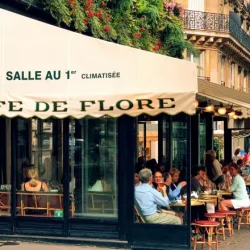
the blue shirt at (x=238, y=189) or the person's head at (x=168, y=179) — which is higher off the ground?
the person's head at (x=168, y=179)

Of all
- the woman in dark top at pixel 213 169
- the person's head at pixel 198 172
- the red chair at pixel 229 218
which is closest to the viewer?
the red chair at pixel 229 218

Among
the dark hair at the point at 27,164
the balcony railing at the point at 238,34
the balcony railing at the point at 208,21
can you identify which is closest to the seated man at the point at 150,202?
the dark hair at the point at 27,164

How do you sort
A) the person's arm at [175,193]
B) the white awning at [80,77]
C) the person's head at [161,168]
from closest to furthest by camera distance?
the white awning at [80,77], the person's arm at [175,193], the person's head at [161,168]

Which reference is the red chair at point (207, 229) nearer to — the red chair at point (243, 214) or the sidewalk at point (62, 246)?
the sidewalk at point (62, 246)

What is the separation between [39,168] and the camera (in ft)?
39.9

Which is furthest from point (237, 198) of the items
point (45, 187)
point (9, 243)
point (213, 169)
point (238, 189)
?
point (9, 243)

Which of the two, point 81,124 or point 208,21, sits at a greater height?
point 208,21

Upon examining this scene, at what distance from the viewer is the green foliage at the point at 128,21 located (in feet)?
46.3

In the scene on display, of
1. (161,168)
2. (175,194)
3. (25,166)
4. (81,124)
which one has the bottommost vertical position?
(175,194)

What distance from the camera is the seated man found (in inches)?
439

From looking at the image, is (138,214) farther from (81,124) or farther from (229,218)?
(229,218)

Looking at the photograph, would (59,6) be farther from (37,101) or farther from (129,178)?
(129,178)

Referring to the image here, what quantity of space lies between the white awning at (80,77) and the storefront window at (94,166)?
67 cm

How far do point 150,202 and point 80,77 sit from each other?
2295 millimetres
